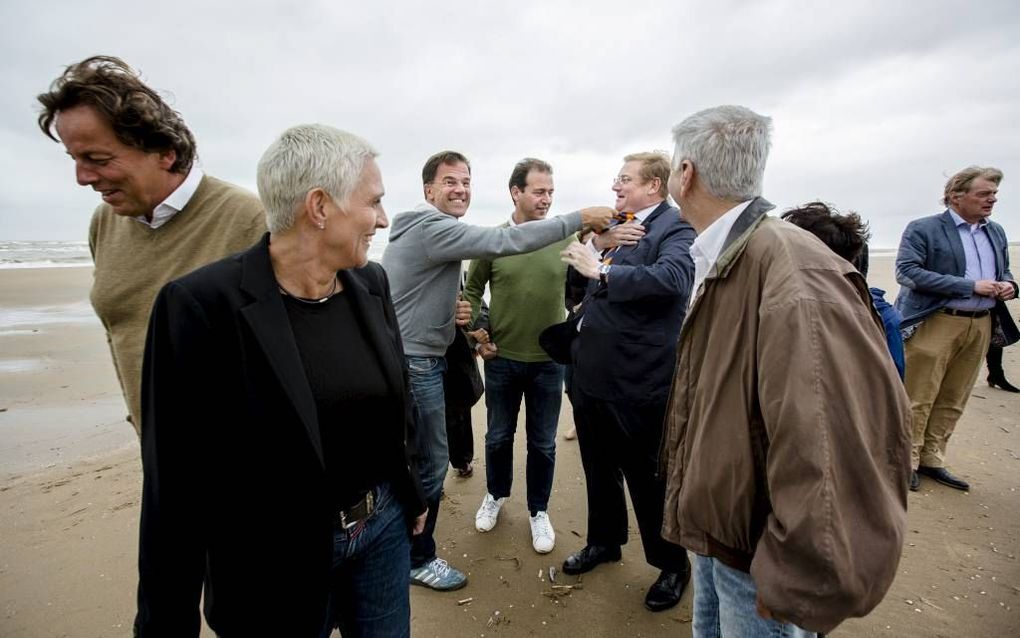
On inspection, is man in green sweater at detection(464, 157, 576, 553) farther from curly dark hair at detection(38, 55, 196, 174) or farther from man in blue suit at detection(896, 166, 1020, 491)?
man in blue suit at detection(896, 166, 1020, 491)

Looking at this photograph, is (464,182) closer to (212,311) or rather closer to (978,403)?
(212,311)

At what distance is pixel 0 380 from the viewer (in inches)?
269

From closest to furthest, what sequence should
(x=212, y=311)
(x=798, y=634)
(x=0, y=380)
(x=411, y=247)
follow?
(x=212, y=311)
(x=798, y=634)
(x=411, y=247)
(x=0, y=380)

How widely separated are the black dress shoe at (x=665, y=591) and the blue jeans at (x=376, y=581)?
1519 millimetres

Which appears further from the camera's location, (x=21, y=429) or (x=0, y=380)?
(x=0, y=380)

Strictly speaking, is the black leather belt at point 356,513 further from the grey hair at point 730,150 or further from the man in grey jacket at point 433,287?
the grey hair at point 730,150

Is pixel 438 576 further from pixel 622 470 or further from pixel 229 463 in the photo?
pixel 229 463

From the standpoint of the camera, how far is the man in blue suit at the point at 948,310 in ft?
12.9

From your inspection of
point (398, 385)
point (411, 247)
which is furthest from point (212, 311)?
point (411, 247)

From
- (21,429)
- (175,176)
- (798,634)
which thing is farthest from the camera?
(21,429)

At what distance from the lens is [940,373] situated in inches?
159

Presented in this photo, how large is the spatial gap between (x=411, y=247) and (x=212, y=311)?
1.52 metres

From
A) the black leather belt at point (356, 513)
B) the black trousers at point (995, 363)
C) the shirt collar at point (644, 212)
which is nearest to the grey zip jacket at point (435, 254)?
the shirt collar at point (644, 212)

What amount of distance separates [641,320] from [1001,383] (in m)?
6.82
